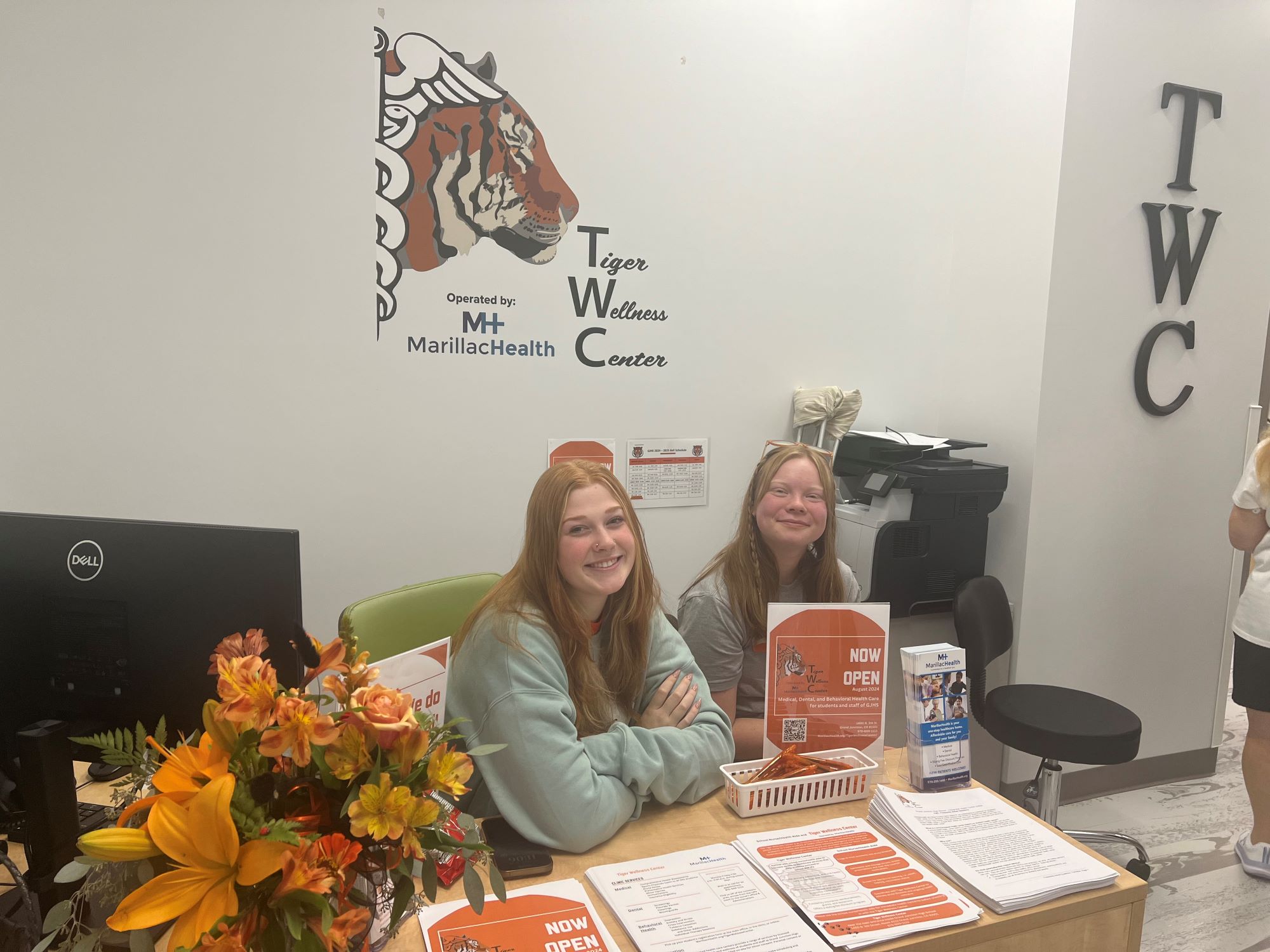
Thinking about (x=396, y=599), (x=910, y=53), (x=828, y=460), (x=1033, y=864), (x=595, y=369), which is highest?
(x=910, y=53)

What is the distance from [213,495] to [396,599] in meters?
0.84

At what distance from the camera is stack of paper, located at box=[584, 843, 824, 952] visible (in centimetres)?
112

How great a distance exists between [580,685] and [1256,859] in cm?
258

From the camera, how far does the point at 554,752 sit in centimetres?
134

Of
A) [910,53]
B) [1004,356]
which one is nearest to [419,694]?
[1004,356]

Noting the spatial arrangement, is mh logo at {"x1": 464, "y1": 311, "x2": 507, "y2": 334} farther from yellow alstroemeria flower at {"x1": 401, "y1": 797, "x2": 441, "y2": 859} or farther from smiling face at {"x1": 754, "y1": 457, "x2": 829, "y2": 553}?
yellow alstroemeria flower at {"x1": 401, "y1": 797, "x2": 441, "y2": 859}

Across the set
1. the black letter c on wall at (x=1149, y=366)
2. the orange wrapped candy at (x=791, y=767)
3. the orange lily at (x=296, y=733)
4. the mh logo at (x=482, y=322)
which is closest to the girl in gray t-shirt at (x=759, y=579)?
the orange wrapped candy at (x=791, y=767)

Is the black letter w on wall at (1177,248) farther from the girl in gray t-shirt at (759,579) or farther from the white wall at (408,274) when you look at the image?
the girl in gray t-shirt at (759,579)

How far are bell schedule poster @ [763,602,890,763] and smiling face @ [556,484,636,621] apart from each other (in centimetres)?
29

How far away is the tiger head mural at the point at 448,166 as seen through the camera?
8.27ft

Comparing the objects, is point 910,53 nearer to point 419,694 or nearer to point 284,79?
point 284,79

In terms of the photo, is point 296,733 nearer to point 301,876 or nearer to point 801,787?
point 301,876

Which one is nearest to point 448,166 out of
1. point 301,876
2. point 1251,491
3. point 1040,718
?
point 301,876

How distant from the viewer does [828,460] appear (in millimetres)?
2150
